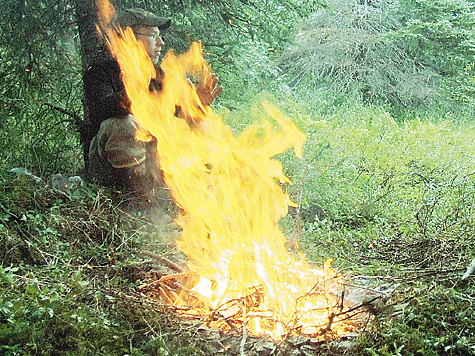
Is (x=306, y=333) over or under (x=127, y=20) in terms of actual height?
under

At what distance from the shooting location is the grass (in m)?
3.16

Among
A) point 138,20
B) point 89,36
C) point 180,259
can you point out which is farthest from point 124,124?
point 180,259

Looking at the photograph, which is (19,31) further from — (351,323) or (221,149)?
(351,323)

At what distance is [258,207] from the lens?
4.43 m

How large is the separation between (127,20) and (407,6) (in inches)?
463

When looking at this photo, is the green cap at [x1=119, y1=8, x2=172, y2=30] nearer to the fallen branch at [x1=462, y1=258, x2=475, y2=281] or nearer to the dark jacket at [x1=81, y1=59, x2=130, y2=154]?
the dark jacket at [x1=81, y1=59, x2=130, y2=154]

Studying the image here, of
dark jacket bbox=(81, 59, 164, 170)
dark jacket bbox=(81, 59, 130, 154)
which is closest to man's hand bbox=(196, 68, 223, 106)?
dark jacket bbox=(81, 59, 164, 170)

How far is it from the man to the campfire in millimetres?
109

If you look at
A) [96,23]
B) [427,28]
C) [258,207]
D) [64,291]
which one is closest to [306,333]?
[258,207]

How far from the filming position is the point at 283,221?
234 inches

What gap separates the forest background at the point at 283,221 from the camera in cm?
324

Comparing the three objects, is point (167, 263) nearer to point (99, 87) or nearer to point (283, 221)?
point (283, 221)

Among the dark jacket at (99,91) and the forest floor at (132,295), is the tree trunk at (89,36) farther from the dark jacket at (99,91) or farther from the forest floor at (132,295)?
the forest floor at (132,295)

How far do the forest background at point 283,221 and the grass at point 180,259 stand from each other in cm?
1
